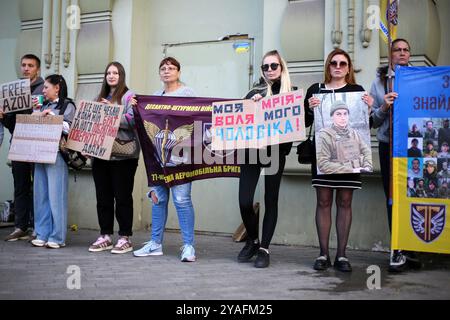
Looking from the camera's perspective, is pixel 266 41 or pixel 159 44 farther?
pixel 159 44

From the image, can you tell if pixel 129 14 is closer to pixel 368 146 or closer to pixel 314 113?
pixel 314 113

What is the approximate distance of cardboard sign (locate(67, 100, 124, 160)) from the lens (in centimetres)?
552

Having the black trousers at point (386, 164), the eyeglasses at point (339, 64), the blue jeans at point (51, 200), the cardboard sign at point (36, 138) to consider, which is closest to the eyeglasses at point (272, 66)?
the eyeglasses at point (339, 64)

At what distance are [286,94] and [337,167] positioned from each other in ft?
2.69

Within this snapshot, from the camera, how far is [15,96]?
620 cm

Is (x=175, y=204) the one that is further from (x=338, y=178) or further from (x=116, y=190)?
(x=338, y=178)

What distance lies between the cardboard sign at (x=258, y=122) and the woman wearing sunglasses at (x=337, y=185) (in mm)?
208

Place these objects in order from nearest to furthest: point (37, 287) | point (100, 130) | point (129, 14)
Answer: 1. point (37, 287)
2. point (100, 130)
3. point (129, 14)

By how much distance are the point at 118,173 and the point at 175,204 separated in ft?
2.64

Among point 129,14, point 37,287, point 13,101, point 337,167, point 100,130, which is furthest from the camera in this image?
point 129,14

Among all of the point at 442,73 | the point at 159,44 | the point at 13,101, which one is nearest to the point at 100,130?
the point at 13,101

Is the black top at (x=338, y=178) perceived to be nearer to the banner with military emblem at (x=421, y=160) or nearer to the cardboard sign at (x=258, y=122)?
the cardboard sign at (x=258, y=122)

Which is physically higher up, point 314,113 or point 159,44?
point 159,44

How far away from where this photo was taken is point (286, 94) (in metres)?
4.89
